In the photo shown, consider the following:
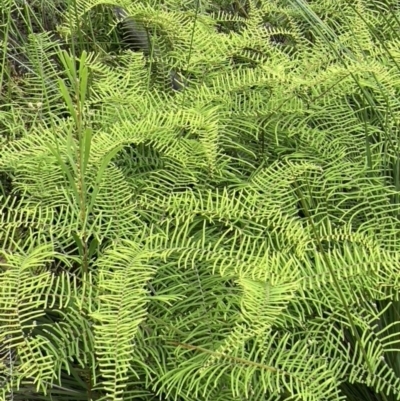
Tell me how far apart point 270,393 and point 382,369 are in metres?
0.12

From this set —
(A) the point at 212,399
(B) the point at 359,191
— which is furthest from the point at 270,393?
(B) the point at 359,191

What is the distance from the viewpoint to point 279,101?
2.87 feet

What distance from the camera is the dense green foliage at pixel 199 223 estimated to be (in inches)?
23.0

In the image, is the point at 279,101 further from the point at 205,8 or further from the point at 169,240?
the point at 205,8

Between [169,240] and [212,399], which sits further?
[169,240]

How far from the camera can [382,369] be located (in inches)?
23.7

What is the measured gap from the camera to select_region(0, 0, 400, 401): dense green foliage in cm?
59

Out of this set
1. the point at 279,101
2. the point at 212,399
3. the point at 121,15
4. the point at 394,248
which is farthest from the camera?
the point at 121,15

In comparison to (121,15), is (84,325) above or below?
below

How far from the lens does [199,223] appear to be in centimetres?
75

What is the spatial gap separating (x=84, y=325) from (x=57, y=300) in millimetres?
74

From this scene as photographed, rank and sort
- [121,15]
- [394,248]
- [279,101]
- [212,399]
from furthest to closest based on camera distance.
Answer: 1. [121,15]
2. [279,101]
3. [394,248]
4. [212,399]

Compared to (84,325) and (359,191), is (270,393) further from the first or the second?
(359,191)

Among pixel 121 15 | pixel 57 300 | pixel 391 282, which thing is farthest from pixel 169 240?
Result: pixel 121 15
